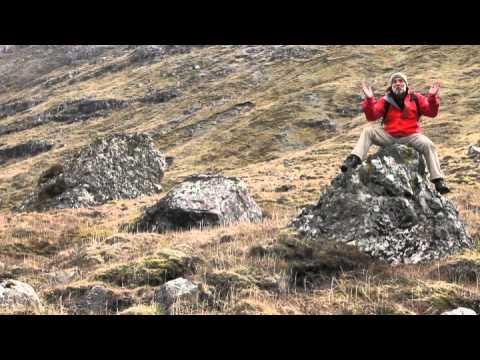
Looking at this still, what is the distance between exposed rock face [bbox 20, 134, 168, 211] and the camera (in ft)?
99.3

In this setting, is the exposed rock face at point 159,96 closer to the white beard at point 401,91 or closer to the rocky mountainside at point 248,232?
the rocky mountainside at point 248,232

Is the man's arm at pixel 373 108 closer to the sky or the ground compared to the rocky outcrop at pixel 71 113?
closer to the sky

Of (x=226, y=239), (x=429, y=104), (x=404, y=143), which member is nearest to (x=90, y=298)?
(x=226, y=239)

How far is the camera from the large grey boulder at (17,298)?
8.67 metres

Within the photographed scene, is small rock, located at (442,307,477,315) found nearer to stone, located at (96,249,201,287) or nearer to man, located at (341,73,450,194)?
stone, located at (96,249,201,287)

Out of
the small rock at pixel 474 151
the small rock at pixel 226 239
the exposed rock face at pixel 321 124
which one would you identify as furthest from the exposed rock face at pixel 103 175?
the exposed rock face at pixel 321 124

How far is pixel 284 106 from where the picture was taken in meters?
93.7

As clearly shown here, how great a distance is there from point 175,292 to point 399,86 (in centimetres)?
739

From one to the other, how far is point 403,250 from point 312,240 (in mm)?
1822

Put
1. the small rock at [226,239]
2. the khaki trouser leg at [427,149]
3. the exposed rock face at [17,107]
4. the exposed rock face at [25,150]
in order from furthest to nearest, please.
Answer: the exposed rock face at [17,107]
the exposed rock face at [25,150]
the small rock at [226,239]
the khaki trouser leg at [427,149]

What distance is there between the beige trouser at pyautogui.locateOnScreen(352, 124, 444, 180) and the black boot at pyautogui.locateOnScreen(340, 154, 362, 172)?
0.09 metres

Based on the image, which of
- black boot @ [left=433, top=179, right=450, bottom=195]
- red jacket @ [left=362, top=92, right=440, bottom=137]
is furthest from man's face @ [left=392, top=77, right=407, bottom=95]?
black boot @ [left=433, top=179, right=450, bottom=195]
